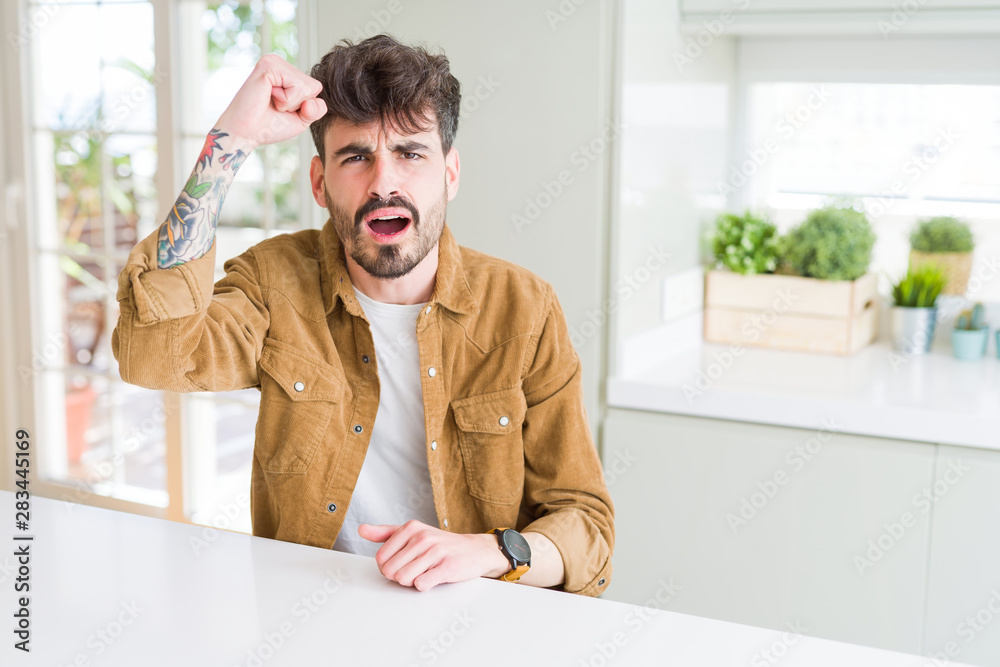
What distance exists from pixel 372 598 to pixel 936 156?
7.01 feet

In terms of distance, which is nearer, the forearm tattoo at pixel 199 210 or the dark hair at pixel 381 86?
the forearm tattoo at pixel 199 210

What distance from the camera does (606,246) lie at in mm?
2080

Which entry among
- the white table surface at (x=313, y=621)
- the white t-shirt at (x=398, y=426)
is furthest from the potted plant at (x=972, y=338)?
the white table surface at (x=313, y=621)

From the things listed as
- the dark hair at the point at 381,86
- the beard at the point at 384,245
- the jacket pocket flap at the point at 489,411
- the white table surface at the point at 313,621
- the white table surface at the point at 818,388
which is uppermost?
the dark hair at the point at 381,86

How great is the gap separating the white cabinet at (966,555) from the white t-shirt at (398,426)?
109 centimetres

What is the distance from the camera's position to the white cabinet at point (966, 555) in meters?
1.82

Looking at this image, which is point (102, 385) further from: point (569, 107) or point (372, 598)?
point (372, 598)

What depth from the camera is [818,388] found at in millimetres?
2012

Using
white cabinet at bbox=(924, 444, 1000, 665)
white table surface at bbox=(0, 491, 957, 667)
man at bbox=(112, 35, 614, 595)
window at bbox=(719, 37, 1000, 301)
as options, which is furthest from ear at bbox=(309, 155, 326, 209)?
window at bbox=(719, 37, 1000, 301)

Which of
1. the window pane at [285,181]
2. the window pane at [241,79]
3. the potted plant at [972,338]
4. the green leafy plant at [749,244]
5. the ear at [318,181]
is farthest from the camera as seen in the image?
the window pane at [285,181]

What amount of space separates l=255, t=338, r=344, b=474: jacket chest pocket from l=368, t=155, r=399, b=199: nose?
0.86 ft

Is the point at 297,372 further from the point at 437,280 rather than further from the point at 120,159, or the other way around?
the point at 120,159

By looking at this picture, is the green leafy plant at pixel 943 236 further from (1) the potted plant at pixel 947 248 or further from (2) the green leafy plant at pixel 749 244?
(2) the green leafy plant at pixel 749 244

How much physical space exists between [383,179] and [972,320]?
69.3 inches
